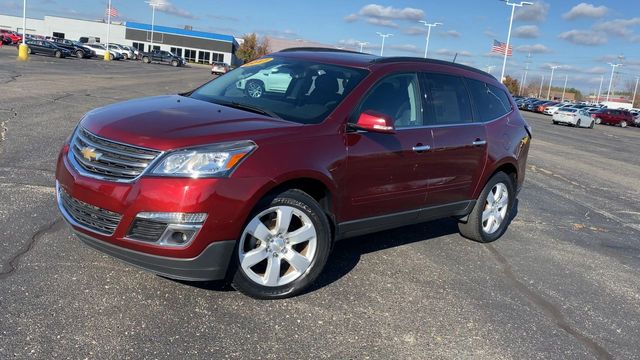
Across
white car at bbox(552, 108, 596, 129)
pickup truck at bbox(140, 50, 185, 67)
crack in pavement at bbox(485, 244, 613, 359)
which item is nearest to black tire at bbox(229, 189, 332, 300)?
crack in pavement at bbox(485, 244, 613, 359)

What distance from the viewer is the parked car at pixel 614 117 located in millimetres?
53156

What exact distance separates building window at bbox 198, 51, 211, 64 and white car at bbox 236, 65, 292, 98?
104m

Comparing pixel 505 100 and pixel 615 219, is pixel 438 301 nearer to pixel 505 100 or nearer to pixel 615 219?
pixel 505 100

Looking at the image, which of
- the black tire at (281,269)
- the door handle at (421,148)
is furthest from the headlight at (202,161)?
the door handle at (421,148)

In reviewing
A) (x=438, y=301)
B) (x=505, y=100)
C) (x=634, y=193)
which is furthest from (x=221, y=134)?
(x=634, y=193)

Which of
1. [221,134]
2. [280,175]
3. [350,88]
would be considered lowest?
[280,175]

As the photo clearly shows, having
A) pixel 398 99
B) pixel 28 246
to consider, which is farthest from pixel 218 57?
pixel 28 246

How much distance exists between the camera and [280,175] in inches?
145

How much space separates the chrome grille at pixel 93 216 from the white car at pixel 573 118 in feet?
135

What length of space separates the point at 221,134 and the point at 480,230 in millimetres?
3410

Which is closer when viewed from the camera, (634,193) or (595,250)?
(595,250)

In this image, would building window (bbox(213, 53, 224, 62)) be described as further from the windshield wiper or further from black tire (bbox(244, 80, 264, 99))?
the windshield wiper

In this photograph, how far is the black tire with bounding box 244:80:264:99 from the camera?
4738mm

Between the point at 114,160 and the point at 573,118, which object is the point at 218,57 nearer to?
the point at 573,118
